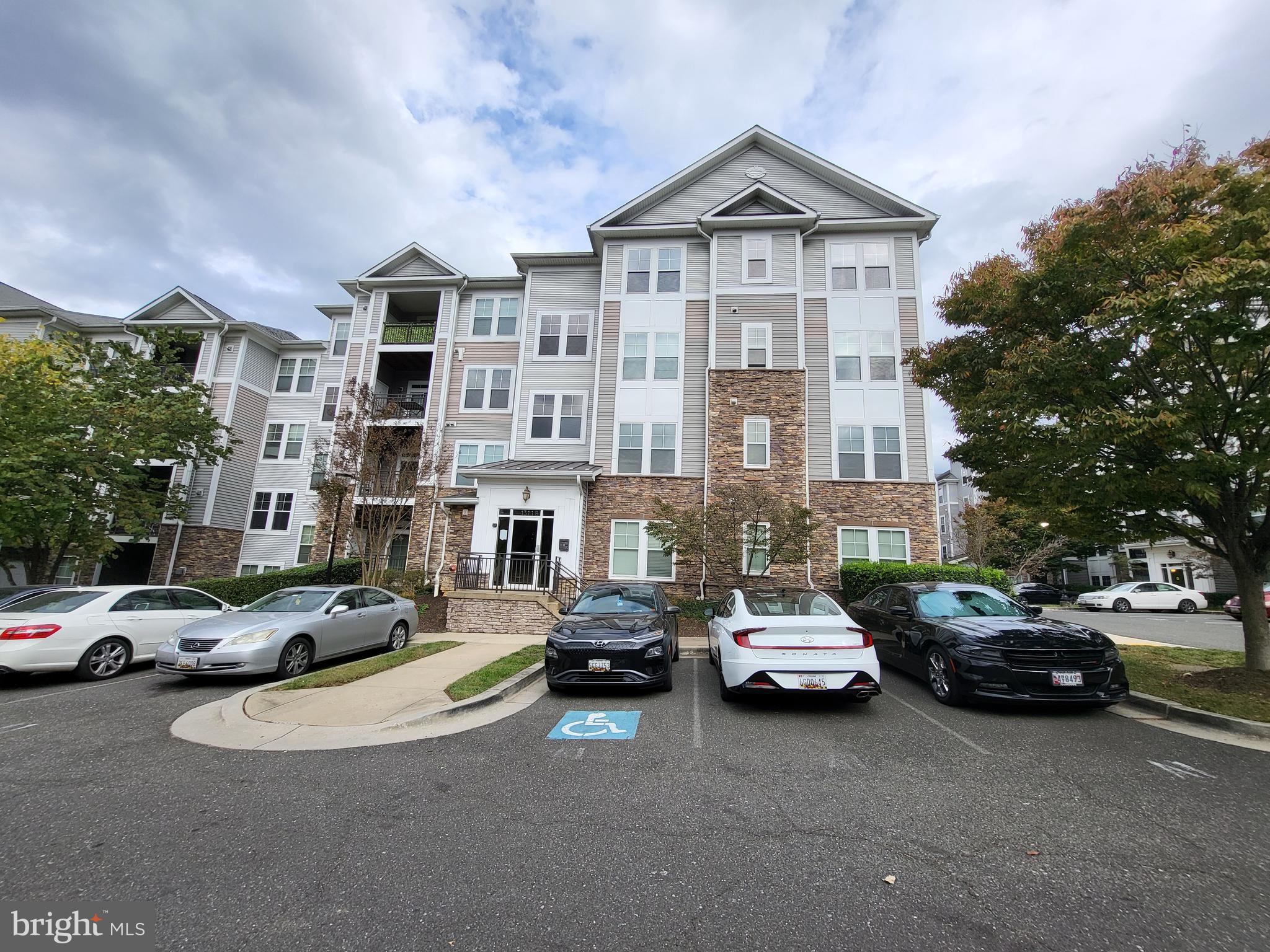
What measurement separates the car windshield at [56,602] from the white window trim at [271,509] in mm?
15521

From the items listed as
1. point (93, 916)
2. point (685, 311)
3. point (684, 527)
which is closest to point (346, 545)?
point (684, 527)

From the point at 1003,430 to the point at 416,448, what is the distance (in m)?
18.1

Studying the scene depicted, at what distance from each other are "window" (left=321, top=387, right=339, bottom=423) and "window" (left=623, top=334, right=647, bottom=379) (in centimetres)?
1393

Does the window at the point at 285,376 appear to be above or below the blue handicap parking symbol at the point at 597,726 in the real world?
above

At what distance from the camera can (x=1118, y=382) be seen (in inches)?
309

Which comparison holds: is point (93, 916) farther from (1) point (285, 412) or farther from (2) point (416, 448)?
(1) point (285, 412)

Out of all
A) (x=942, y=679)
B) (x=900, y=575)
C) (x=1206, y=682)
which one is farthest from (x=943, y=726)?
(x=900, y=575)

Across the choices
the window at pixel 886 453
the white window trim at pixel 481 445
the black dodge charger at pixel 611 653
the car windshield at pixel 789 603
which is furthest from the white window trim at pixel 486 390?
the car windshield at pixel 789 603

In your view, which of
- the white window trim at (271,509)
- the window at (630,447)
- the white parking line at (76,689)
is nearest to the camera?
the white parking line at (76,689)

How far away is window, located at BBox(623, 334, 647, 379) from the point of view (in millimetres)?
19688

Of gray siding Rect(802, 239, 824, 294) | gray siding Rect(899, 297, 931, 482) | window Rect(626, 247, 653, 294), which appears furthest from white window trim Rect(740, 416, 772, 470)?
window Rect(626, 247, 653, 294)

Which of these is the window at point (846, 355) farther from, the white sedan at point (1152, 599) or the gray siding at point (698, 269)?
the white sedan at point (1152, 599)

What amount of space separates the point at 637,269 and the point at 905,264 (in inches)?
381

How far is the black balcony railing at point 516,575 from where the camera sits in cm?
1638
